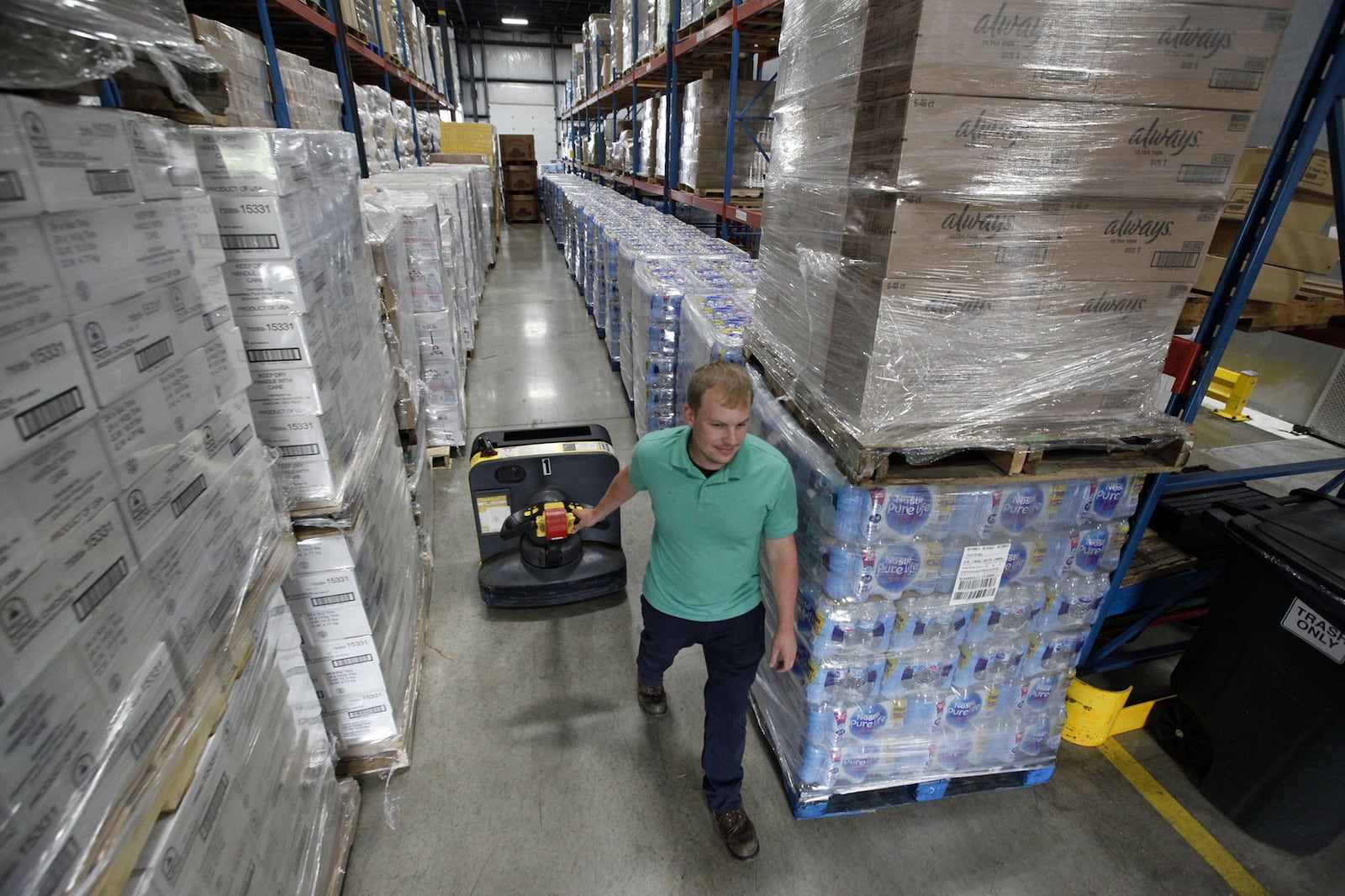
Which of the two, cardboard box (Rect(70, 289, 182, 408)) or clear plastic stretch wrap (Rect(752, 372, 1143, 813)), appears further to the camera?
clear plastic stretch wrap (Rect(752, 372, 1143, 813))

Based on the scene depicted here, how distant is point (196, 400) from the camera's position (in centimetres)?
146

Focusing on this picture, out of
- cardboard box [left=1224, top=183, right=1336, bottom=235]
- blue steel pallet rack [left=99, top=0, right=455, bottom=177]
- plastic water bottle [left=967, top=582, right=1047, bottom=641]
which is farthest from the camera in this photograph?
blue steel pallet rack [left=99, top=0, right=455, bottom=177]

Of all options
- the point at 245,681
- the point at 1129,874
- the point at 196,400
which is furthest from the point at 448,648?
the point at 1129,874

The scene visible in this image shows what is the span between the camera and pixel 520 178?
67.4ft

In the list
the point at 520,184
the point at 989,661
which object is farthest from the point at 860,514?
the point at 520,184

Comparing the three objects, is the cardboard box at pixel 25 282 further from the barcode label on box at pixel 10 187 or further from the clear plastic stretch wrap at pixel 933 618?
the clear plastic stretch wrap at pixel 933 618

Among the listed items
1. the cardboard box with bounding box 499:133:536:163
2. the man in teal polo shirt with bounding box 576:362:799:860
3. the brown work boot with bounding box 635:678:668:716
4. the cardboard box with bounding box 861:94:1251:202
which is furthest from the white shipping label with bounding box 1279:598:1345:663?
the cardboard box with bounding box 499:133:536:163

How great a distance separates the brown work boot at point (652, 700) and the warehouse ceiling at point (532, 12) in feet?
83.6

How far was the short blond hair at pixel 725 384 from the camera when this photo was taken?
1.85 m

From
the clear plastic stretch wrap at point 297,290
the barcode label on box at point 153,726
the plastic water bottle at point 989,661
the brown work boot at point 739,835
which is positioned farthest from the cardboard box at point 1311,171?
the barcode label on box at point 153,726

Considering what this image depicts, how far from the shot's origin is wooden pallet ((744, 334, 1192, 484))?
195 centimetres

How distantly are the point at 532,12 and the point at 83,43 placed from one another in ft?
99.8

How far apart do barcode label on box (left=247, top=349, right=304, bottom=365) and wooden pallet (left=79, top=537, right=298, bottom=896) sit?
66 centimetres

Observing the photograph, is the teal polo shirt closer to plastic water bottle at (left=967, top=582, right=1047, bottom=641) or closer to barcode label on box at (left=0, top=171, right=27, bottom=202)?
plastic water bottle at (left=967, top=582, right=1047, bottom=641)
